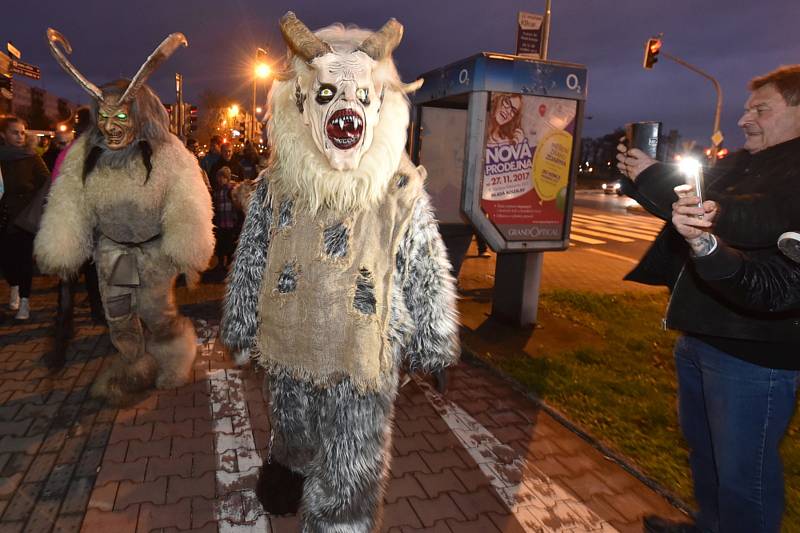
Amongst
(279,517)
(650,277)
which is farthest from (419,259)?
(279,517)

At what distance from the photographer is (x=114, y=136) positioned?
3.36m

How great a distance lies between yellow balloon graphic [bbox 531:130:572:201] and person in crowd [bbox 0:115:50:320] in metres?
4.87

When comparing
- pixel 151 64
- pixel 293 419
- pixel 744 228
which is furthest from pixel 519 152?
pixel 293 419

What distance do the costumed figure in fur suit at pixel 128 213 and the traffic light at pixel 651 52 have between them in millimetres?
17935

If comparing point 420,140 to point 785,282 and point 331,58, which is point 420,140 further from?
point 785,282

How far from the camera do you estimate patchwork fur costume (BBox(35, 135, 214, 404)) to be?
134 inches

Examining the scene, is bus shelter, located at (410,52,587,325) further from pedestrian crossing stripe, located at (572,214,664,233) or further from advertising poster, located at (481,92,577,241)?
pedestrian crossing stripe, located at (572,214,664,233)

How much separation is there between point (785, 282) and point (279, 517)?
2395 millimetres

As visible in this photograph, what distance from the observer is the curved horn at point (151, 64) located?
3.31m

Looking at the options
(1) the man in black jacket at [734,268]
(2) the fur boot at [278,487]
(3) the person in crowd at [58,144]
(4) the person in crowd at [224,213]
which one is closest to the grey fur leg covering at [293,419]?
(2) the fur boot at [278,487]

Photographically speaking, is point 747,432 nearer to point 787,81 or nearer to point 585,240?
point 787,81

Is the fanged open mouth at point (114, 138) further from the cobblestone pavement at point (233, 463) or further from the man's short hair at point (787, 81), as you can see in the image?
the man's short hair at point (787, 81)

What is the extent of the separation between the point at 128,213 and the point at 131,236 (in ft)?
0.51

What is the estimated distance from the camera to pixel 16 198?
5281mm
